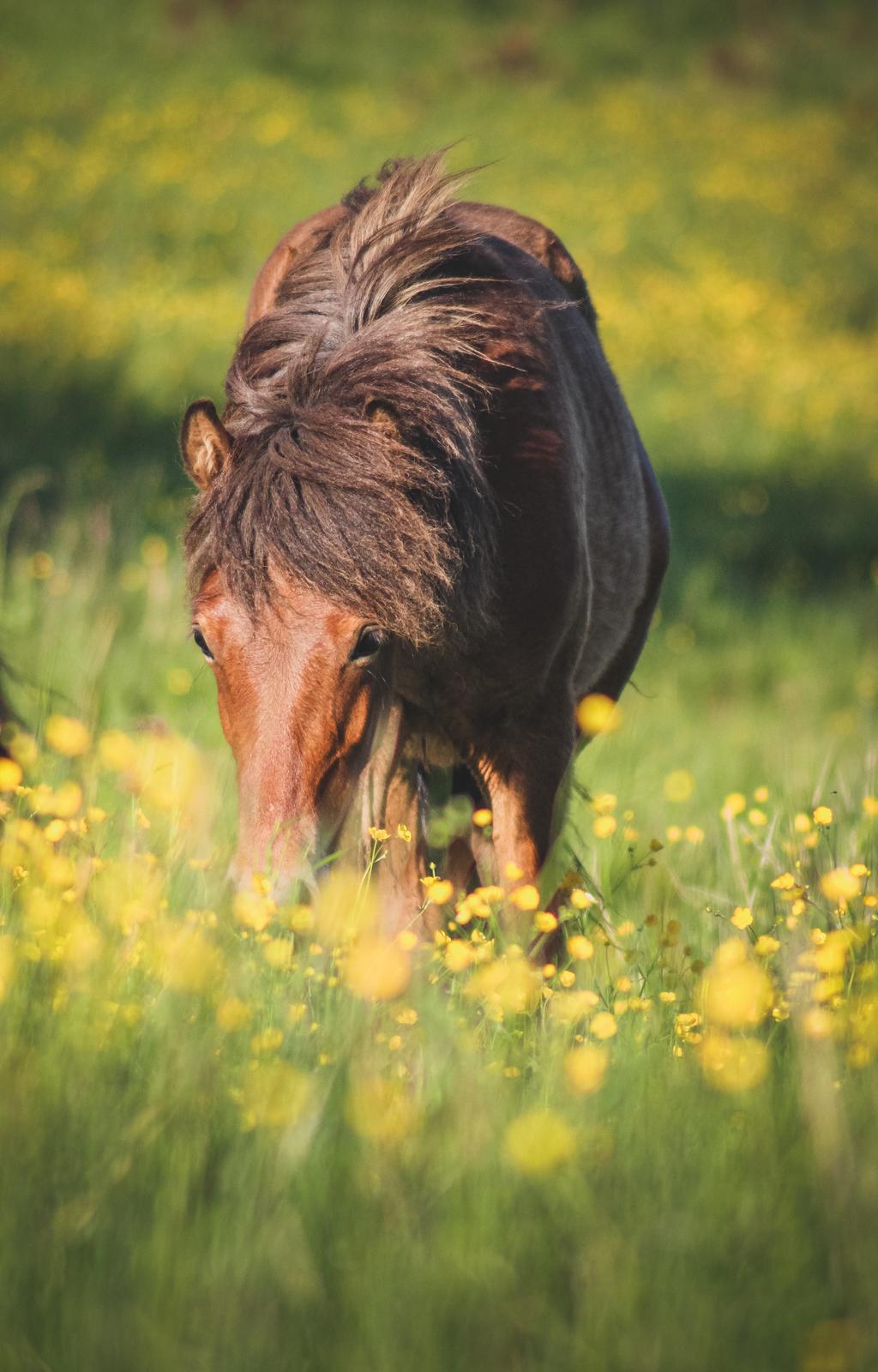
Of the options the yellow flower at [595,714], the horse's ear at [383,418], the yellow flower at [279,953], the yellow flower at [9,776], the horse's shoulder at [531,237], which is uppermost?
the horse's shoulder at [531,237]

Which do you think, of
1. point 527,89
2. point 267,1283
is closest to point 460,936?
point 267,1283

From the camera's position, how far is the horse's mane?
2.73 meters

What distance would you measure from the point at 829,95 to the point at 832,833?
27.3 metres

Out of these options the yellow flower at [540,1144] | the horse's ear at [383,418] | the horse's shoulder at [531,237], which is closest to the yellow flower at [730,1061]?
the yellow flower at [540,1144]

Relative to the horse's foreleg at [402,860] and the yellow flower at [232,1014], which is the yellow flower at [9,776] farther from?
the horse's foreleg at [402,860]

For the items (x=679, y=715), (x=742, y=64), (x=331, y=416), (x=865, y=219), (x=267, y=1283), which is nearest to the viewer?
(x=267, y=1283)

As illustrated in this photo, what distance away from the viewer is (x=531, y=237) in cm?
427

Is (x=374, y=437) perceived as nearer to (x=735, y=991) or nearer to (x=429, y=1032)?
(x=429, y=1032)

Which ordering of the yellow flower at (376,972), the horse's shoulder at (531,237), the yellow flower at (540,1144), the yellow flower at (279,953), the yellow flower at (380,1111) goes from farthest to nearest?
the horse's shoulder at (531,237) < the yellow flower at (279,953) < the yellow flower at (376,972) < the yellow flower at (380,1111) < the yellow flower at (540,1144)

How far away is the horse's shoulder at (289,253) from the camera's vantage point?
3.74 meters

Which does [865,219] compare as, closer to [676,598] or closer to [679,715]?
[676,598]

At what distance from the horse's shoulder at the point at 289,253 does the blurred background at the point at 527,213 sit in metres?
1.14

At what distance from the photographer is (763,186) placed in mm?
22109

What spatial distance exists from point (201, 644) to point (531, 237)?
2.14m
